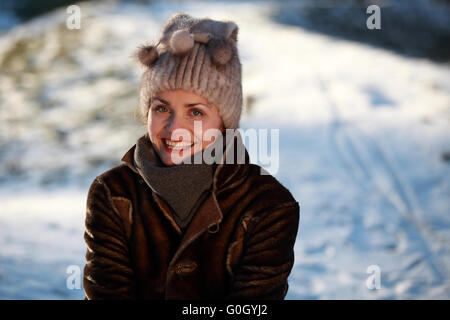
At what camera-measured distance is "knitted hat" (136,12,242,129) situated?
202 centimetres

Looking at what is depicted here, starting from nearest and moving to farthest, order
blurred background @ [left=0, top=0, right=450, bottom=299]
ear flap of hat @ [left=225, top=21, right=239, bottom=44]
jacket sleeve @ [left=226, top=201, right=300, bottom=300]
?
jacket sleeve @ [left=226, top=201, right=300, bottom=300]
ear flap of hat @ [left=225, top=21, right=239, bottom=44]
blurred background @ [left=0, top=0, right=450, bottom=299]

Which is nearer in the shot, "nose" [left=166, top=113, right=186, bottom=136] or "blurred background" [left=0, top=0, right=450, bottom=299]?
"nose" [left=166, top=113, right=186, bottom=136]

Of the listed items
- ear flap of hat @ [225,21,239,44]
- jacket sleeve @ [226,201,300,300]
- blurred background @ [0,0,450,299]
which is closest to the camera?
jacket sleeve @ [226,201,300,300]

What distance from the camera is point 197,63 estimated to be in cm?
204

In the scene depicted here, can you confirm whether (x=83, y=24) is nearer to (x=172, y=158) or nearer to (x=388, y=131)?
(x=388, y=131)

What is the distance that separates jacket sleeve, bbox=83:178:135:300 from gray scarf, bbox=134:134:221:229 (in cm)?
19

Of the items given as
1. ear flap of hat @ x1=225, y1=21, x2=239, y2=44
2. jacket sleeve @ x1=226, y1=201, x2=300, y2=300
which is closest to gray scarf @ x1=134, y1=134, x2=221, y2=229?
jacket sleeve @ x1=226, y1=201, x2=300, y2=300

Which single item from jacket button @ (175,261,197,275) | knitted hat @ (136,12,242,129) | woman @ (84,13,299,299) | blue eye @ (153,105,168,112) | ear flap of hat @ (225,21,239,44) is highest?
ear flap of hat @ (225,21,239,44)

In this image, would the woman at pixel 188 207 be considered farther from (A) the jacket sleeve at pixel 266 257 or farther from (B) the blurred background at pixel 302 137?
(B) the blurred background at pixel 302 137

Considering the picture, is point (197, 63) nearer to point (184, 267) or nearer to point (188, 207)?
point (188, 207)

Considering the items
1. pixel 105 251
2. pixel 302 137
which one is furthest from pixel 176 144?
pixel 302 137

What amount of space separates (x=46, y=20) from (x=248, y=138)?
10.4m

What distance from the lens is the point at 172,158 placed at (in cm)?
207

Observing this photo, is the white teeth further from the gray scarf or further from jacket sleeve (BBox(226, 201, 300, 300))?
jacket sleeve (BBox(226, 201, 300, 300))
